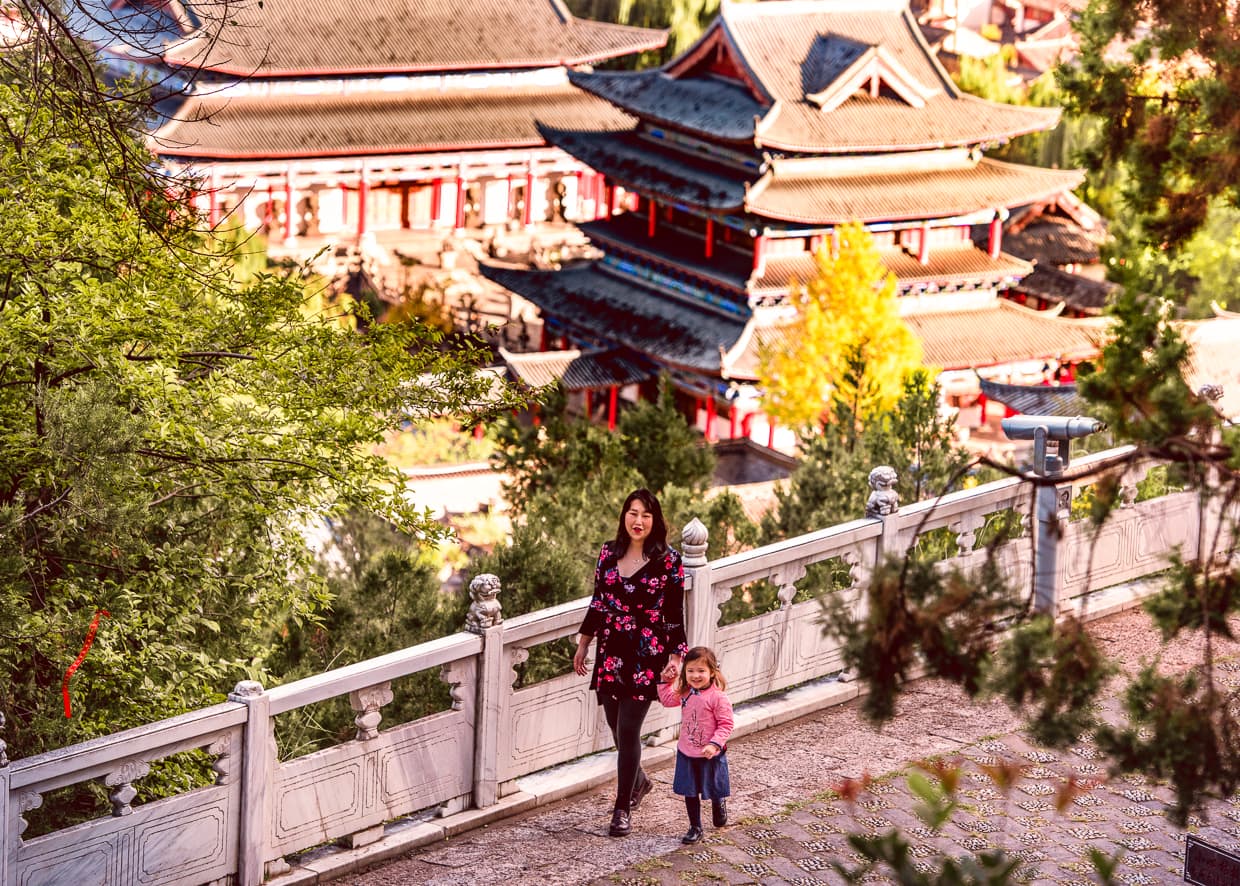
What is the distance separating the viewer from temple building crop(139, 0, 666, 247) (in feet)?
153

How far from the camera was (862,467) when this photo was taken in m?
14.1

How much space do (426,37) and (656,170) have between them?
16.2 metres

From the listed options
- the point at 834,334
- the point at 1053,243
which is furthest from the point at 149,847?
the point at 1053,243

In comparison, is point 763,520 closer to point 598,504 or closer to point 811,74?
point 598,504

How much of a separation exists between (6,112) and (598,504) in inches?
264

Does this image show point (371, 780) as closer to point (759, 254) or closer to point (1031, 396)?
point (1031, 396)

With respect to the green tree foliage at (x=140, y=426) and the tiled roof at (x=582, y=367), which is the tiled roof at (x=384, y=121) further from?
the green tree foliage at (x=140, y=426)

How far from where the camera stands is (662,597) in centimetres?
913

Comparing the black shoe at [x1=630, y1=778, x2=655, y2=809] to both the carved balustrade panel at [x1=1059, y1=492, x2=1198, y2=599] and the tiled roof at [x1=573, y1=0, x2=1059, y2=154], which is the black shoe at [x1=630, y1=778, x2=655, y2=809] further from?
Answer: the tiled roof at [x1=573, y1=0, x2=1059, y2=154]

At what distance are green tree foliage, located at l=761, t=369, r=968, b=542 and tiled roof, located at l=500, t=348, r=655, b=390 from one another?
65.7ft

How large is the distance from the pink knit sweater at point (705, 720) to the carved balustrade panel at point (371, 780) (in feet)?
3.52

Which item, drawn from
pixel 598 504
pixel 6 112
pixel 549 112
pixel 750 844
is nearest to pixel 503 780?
pixel 750 844

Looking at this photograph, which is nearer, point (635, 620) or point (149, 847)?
point (149, 847)

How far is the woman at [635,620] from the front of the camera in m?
9.10
